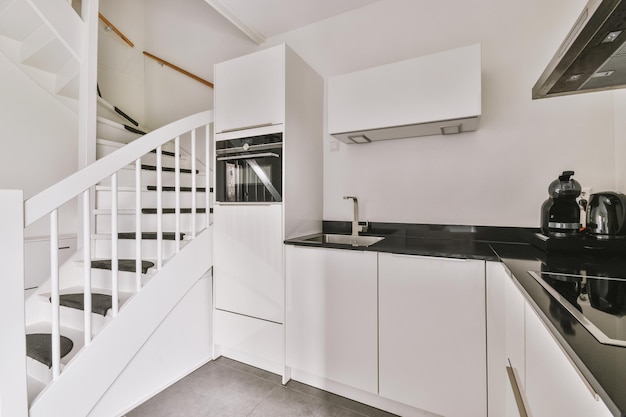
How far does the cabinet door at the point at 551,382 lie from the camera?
49 cm

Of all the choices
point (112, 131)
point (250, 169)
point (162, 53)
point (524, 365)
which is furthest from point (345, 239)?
point (162, 53)

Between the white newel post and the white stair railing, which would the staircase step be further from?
the white newel post

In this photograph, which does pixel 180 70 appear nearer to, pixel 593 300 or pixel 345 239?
pixel 345 239

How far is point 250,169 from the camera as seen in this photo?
2.00 metres

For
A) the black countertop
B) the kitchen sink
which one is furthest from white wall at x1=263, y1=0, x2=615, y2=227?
the kitchen sink

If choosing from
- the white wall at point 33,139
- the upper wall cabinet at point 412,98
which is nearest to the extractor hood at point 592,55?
the upper wall cabinet at point 412,98

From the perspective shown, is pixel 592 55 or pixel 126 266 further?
pixel 126 266

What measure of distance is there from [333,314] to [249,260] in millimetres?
704

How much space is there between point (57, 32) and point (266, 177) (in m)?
1.75

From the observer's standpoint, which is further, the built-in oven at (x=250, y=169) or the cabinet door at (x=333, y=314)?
the built-in oven at (x=250, y=169)

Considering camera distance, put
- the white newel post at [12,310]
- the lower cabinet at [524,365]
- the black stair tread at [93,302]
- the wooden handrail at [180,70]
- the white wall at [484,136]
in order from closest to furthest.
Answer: the lower cabinet at [524,365] < the white newel post at [12,310] < the black stair tread at [93,302] < the white wall at [484,136] < the wooden handrail at [180,70]

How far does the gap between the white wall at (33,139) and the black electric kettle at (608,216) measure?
3.53 m

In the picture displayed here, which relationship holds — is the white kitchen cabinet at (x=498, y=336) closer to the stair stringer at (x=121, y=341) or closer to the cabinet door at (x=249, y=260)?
the cabinet door at (x=249, y=260)

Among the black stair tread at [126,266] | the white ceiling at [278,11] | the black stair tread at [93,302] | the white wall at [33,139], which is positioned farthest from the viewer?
the white ceiling at [278,11]
